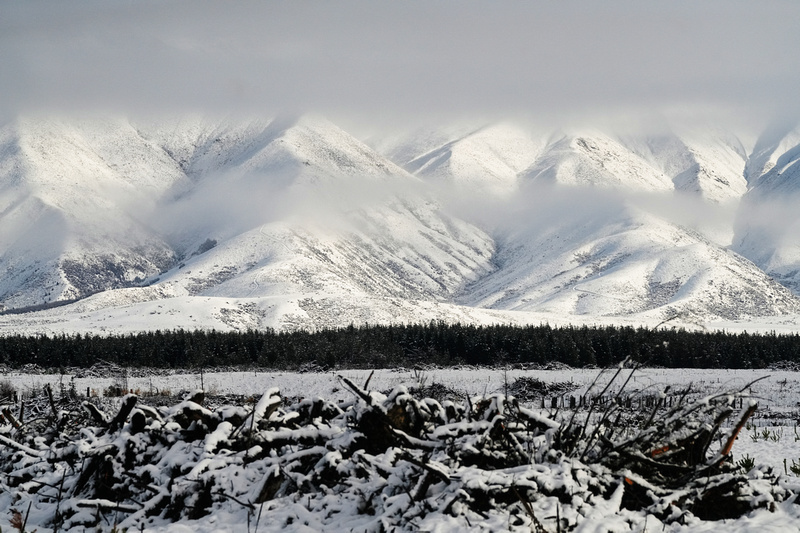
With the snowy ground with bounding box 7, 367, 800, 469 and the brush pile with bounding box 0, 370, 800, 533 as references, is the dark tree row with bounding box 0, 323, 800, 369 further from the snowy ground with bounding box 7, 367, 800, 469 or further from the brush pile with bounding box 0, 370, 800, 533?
the brush pile with bounding box 0, 370, 800, 533

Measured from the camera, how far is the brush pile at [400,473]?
181 inches

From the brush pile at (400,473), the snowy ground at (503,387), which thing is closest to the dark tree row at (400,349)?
the snowy ground at (503,387)

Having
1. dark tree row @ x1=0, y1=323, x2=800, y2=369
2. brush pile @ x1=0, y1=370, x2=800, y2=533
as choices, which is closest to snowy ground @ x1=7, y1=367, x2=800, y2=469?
brush pile @ x1=0, y1=370, x2=800, y2=533

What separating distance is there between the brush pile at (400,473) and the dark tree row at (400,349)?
72.3m

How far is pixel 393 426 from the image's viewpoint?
18.2ft

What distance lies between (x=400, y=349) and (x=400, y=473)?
86911 millimetres

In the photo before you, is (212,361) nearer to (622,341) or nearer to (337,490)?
(622,341)

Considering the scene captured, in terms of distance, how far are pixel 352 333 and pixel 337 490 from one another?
3822 inches

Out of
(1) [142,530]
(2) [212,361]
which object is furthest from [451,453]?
(2) [212,361]

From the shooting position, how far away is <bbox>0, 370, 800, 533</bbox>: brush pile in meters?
4.61

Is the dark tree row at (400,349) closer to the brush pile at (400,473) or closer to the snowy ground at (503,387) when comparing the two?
the snowy ground at (503,387)

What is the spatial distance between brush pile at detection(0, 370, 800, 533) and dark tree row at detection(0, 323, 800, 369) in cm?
7225

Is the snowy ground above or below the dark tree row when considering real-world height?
above

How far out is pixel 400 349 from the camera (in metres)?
91.4
